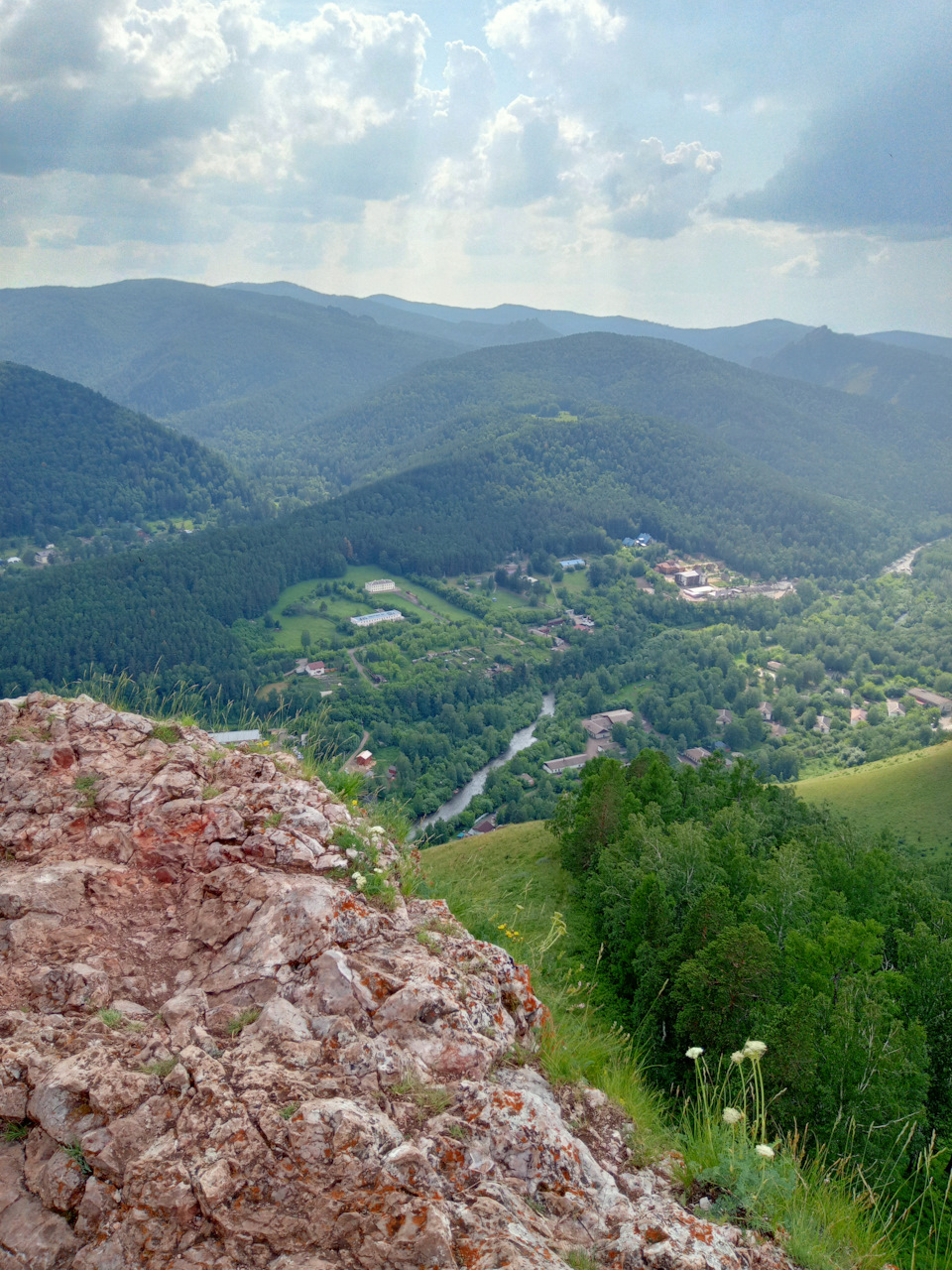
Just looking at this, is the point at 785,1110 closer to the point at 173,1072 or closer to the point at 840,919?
the point at 840,919

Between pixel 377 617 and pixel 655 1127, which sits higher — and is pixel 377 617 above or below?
below

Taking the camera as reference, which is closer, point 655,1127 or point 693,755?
point 655,1127

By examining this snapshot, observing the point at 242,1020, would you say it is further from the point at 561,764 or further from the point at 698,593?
the point at 698,593

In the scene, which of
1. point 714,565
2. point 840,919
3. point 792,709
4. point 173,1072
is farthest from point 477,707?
point 714,565

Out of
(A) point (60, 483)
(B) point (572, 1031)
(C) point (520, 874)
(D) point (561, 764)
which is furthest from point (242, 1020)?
(A) point (60, 483)

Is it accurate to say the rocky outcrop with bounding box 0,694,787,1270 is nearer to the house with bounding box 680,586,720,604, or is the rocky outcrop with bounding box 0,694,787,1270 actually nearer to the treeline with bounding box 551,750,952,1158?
the treeline with bounding box 551,750,952,1158
